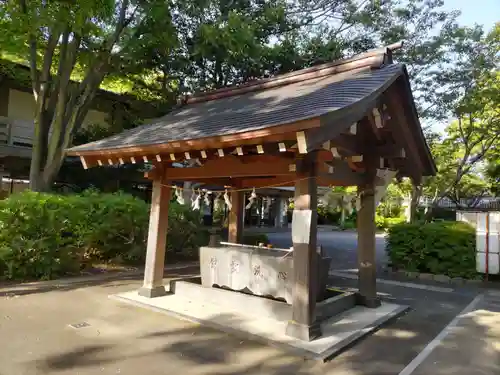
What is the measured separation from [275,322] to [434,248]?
674cm

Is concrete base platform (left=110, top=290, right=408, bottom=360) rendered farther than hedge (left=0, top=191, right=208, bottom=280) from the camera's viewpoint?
No

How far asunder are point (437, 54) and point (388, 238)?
790 centimetres

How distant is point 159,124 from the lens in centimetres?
789

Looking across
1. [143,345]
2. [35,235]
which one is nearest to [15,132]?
[35,235]

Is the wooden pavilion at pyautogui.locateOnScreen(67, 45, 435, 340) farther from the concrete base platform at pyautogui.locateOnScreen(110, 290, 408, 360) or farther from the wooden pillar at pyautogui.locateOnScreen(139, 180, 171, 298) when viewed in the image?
the concrete base platform at pyautogui.locateOnScreen(110, 290, 408, 360)

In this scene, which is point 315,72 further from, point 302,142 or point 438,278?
point 438,278

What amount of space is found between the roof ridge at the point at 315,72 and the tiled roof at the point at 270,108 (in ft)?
0.41

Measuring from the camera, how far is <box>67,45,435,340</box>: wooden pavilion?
468 centimetres

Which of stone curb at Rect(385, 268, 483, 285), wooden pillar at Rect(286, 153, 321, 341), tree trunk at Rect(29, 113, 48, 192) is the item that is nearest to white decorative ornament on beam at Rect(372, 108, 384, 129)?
wooden pillar at Rect(286, 153, 321, 341)

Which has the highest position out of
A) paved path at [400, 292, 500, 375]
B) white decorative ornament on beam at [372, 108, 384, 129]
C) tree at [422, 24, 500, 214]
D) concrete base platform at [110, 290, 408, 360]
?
tree at [422, 24, 500, 214]

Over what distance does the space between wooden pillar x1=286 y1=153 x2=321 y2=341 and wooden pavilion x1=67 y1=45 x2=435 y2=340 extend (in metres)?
0.01

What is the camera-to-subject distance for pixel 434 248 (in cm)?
1023

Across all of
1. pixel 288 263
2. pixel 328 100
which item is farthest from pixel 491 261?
pixel 328 100

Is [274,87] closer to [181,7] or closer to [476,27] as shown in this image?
[181,7]
